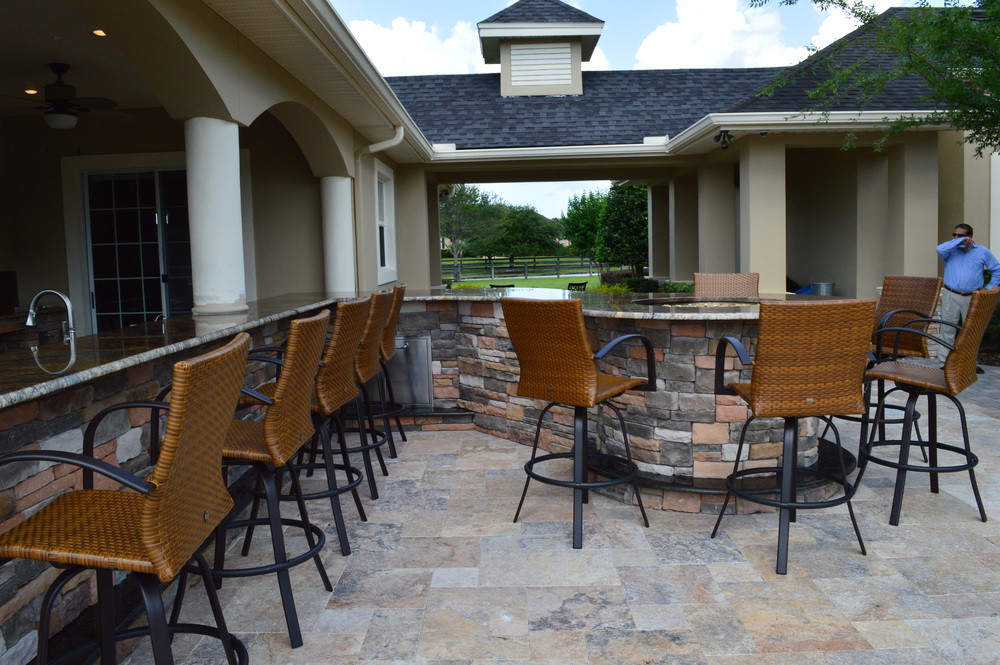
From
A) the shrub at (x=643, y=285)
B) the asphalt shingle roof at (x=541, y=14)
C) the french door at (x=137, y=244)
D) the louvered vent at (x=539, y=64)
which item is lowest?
the shrub at (x=643, y=285)

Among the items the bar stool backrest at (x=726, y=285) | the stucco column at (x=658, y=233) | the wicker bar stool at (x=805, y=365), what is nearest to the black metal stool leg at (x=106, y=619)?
the wicker bar stool at (x=805, y=365)

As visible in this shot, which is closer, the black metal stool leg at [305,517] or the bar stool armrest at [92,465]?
the bar stool armrest at [92,465]

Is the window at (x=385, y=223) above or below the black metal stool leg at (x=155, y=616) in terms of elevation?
above

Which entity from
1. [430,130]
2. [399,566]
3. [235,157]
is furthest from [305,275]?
[399,566]

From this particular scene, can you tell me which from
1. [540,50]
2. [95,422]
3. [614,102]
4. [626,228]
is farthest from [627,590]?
[626,228]

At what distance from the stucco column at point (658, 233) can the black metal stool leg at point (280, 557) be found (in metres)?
12.6

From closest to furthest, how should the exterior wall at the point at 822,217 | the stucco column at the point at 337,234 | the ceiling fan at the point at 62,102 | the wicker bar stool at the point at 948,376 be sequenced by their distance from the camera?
the wicker bar stool at the point at 948,376
the ceiling fan at the point at 62,102
the stucco column at the point at 337,234
the exterior wall at the point at 822,217

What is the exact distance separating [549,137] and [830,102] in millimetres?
3641

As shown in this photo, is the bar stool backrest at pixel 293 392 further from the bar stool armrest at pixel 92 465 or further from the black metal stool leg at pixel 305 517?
the bar stool armrest at pixel 92 465

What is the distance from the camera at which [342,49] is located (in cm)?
485

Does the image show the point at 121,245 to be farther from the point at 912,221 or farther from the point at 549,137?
the point at 912,221

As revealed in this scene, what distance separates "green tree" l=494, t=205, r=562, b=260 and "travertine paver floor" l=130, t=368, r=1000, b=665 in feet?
123

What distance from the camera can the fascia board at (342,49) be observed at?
4177 mm

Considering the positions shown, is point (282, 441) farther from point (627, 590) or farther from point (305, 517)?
point (627, 590)
